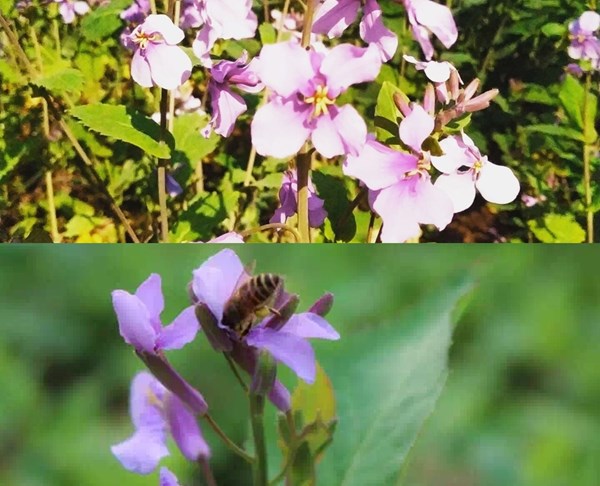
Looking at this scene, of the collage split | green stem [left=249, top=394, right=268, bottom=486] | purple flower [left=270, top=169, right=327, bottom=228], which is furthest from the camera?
purple flower [left=270, top=169, right=327, bottom=228]

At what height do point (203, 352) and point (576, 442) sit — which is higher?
point (203, 352)

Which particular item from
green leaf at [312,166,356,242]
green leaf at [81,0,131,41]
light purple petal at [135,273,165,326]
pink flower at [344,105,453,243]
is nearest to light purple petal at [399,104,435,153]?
pink flower at [344,105,453,243]

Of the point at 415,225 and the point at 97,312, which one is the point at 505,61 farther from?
the point at 97,312

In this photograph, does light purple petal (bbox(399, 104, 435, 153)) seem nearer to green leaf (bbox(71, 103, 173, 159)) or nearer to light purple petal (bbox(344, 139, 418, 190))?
light purple petal (bbox(344, 139, 418, 190))

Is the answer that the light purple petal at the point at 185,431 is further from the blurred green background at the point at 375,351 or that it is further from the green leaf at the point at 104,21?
the green leaf at the point at 104,21

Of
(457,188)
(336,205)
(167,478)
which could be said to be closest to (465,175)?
(457,188)

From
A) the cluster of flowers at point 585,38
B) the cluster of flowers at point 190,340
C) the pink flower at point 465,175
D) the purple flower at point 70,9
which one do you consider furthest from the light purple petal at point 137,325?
the cluster of flowers at point 585,38

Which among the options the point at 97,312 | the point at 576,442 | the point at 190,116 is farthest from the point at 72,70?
the point at 576,442
